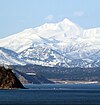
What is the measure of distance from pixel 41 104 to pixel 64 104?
498cm

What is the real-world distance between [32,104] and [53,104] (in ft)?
14.3

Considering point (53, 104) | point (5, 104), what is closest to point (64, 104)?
point (53, 104)

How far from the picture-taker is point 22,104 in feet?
440

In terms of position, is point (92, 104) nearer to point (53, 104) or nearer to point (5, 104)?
point (53, 104)

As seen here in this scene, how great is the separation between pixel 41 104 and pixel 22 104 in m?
4.74

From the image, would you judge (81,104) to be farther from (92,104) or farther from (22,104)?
(22,104)

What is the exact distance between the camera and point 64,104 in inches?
5320

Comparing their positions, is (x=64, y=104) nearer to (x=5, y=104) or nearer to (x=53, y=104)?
(x=53, y=104)

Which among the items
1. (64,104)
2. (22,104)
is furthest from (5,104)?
(64,104)

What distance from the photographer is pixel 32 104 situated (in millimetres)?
135125

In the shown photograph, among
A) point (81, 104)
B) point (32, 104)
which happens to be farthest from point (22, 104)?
point (81, 104)

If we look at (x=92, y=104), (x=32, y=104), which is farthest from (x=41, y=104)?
(x=92, y=104)

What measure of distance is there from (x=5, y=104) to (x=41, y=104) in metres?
8.63

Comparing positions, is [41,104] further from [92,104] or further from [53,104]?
[92,104]
